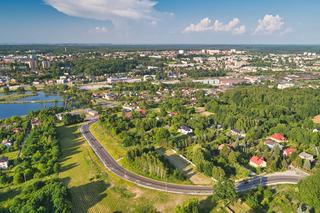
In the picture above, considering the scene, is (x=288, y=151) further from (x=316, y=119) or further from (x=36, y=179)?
(x=36, y=179)

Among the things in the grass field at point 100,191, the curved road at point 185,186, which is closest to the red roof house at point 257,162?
the curved road at point 185,186

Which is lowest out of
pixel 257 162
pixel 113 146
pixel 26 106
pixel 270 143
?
pixel 26 106

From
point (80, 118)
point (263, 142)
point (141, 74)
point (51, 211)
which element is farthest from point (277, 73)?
point (51, 211)

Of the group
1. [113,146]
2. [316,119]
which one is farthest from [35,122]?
[316,119]

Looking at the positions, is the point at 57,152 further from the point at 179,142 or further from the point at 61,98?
the point at 61,98

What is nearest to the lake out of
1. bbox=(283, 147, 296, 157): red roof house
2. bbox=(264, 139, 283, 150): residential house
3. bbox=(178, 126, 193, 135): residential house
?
bbox=(178, 126, 193, 135): residential house

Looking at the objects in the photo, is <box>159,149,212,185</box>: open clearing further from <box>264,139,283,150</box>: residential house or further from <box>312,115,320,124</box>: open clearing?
<box>312,115,320,124</box>: open clearing
